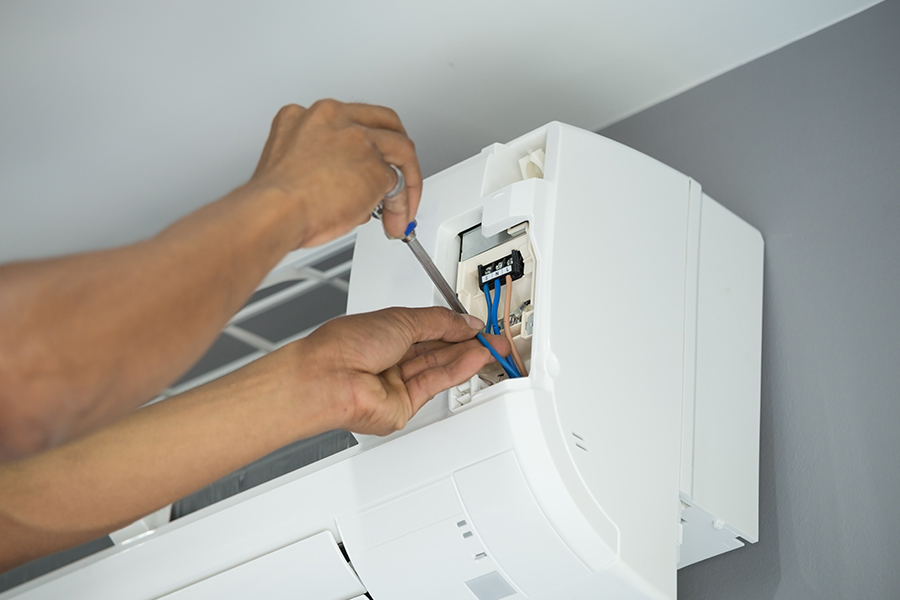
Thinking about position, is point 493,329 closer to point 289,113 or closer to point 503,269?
point 503,269

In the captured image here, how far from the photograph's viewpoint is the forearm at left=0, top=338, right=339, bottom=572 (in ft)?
3.06

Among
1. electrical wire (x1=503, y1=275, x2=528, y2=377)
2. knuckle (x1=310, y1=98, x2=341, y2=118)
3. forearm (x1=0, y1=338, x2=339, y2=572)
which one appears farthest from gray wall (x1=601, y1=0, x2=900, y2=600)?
knuckle (x1=310, y1=98, x2=341, y2=118)

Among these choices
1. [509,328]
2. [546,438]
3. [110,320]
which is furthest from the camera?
[509,328]

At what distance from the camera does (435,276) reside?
102cm

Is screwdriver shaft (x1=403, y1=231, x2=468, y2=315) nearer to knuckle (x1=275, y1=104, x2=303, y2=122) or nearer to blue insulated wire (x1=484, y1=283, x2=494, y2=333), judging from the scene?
blue insulated wire (x1=484, y1=283, x2=494, y2=333)

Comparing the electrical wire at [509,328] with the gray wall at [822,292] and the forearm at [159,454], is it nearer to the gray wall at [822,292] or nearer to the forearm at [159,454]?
the forearm at [159,454]

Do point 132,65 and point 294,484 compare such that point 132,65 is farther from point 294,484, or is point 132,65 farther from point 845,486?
point 845,486

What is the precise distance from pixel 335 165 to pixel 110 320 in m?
0.28

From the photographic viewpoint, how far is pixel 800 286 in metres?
1.28

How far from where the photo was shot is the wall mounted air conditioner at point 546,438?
0.92m

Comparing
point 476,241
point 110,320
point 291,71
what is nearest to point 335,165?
point 110,320

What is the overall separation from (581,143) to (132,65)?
2.50 feet

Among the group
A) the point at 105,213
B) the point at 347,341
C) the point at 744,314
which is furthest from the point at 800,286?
the point at 105,213

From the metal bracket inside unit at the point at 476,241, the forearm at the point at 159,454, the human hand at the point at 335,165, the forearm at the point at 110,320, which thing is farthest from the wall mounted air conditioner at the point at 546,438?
the forearm at the point at 110,320
